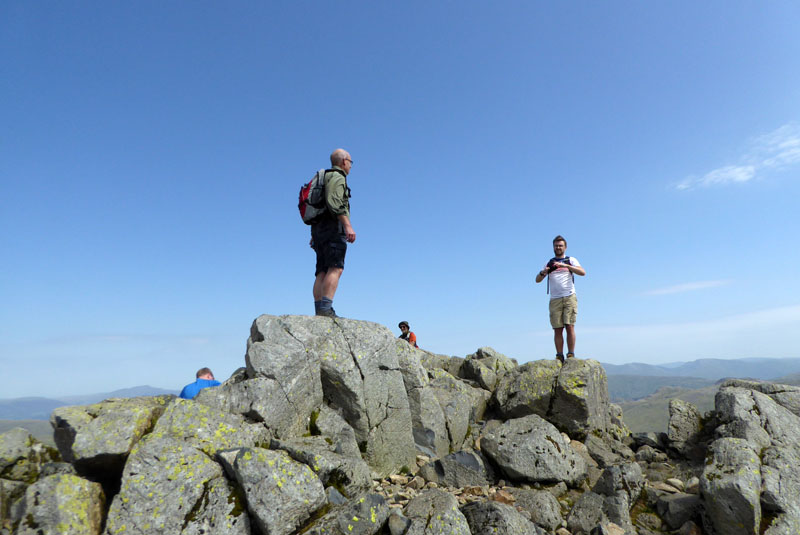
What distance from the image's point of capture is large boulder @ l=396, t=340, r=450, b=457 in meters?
14.0

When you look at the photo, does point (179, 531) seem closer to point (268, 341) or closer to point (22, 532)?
point (22, 532)

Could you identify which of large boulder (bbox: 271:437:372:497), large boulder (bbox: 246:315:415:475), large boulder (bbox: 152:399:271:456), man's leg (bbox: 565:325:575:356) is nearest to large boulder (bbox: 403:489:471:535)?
large boulder (bbox: 271:437:372:497)

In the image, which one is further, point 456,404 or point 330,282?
point 456,404

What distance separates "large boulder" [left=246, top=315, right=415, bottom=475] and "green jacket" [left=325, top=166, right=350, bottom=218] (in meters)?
3.27

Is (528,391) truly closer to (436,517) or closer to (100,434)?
(436,517)

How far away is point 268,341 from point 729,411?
15984 mm

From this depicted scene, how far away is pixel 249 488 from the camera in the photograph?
8070mm

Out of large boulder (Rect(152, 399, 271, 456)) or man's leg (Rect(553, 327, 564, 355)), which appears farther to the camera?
man's leg (Rect(553, 327, 564, 355))

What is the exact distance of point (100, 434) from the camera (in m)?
8.59

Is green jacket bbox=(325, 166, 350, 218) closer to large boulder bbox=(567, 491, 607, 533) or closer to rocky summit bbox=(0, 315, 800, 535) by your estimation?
rocky summit bbox=(0, 315, 800, 535)

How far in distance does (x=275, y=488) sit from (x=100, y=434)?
3.79 m

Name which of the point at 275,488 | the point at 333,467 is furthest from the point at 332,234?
the point at 275,488

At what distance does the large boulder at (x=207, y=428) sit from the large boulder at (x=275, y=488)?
0.79 meters

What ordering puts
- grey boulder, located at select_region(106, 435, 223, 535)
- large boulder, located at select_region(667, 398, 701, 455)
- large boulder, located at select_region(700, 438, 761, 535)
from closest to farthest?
1. grey boulder, located at select_region(106, 435, 223, 535)
2. large boulder, located at select_region(700, 438, 761, 535)
3. large boulder, located at select_region(667, 398, 701, 455)
